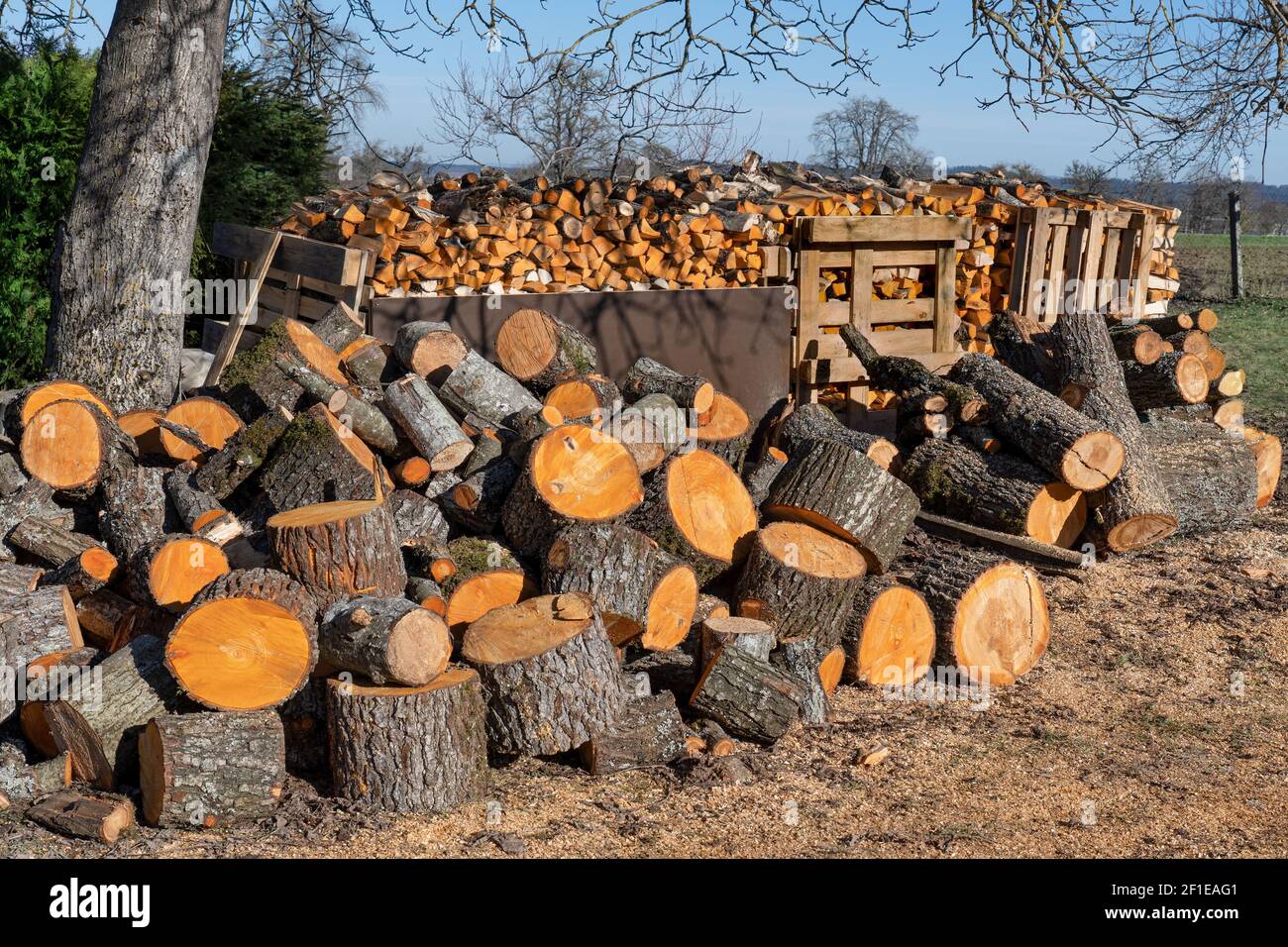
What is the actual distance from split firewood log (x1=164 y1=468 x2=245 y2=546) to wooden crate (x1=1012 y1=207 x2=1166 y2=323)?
7089mm

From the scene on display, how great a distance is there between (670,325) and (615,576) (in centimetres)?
377

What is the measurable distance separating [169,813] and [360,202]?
501 cm

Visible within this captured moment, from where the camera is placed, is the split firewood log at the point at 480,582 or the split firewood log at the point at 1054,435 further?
the split firewood log at the point at 1054,435

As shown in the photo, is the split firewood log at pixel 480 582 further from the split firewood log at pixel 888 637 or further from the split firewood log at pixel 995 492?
the split firewood log at pixel 995 492

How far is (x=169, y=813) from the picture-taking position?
12.6 feet

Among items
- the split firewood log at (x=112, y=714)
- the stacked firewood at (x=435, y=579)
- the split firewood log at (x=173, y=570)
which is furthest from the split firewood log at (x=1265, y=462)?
the split firewood log at (x=112, y=714)

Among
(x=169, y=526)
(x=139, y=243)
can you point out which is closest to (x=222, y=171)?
(x=139, y=243)

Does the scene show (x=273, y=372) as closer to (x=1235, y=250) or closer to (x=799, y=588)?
(x=799, y=588)

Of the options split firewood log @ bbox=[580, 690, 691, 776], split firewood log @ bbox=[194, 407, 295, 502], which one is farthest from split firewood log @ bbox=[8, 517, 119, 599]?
split firewood log @ bbox=[580, 690, 691, 776]

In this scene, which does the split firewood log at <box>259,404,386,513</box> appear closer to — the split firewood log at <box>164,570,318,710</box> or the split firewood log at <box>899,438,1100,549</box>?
the split firewood log at <box>164,570,318,710</box>

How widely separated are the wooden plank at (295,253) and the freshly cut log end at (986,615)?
157 inches

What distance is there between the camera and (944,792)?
4.29 meters

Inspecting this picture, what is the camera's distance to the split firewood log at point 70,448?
521cm

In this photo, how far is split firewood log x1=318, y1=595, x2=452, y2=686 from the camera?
12.9ft
